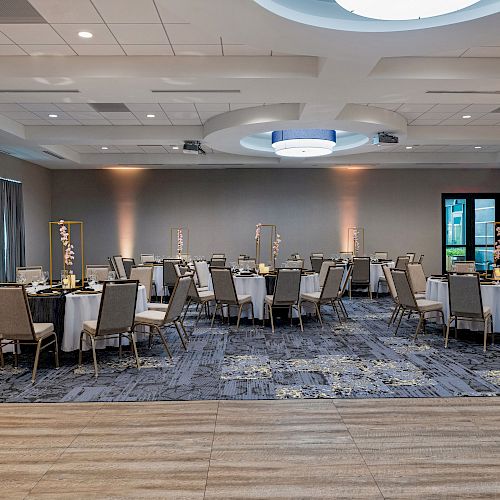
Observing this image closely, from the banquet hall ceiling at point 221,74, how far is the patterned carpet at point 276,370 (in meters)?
3.17

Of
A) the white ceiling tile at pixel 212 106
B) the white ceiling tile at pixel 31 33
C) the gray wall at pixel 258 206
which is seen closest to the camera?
the white ceiling tile at pixel 31 33

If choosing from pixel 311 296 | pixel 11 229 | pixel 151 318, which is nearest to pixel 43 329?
pixel 151 318

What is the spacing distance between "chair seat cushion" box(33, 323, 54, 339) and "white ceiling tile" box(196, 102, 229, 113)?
4.15 m

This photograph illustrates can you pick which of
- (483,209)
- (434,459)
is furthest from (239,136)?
(483,209)

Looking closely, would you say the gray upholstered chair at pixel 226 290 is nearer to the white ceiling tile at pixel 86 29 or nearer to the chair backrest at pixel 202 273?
the chair backrest at pixel 202 273

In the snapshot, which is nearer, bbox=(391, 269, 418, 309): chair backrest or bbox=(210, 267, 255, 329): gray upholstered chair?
bbox=(391, 269, 418, 309): chair backrest

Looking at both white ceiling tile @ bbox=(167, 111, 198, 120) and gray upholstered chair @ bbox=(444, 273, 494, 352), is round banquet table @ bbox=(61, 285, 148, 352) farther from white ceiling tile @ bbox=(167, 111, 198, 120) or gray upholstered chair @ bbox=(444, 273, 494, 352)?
gray upholstered chair @ bbox=(444, 273, 494, 352)

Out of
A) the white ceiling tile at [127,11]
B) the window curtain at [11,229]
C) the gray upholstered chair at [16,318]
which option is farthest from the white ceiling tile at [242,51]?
the window curtain at [11,229]

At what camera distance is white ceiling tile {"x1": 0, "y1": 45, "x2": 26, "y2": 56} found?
219 inches

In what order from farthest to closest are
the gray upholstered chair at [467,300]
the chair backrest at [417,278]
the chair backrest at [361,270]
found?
the chair backrest at [361,270] → the chair backrest at [417,278] → the gray upholstered chair at [467,300]

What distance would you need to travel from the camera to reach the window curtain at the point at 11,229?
11.1 metres

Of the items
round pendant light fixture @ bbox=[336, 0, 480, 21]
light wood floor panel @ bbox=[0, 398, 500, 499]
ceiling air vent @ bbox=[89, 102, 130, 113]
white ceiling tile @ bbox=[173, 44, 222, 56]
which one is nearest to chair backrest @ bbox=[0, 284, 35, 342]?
light wood floor panel @ bbox=[0, 398, 500, 499]

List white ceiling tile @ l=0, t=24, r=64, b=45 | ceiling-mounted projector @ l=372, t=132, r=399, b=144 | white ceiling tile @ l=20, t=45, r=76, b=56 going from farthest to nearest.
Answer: ceiling-mounted projector @ l=372, t=132, r=399, b=144 → white ceiling tile @ l=20, t=45, r=76, b=56 → white ceiling tile @ l=0, t=24, r=64, b=45

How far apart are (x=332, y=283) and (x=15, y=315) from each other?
14.5ft
